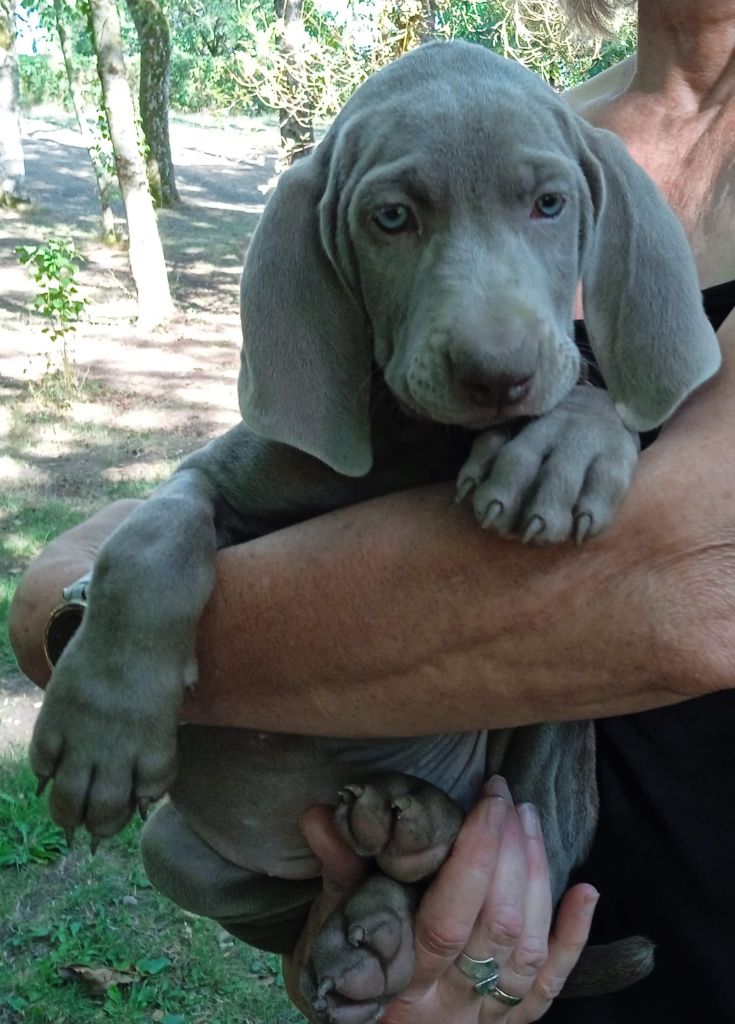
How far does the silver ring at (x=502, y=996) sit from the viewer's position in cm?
204

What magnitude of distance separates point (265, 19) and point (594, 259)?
377 inches

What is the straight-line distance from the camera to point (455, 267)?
1.68m

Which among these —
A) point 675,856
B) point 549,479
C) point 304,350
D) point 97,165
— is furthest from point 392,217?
point 97,165

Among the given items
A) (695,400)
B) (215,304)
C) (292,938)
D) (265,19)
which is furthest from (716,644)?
(215,304)

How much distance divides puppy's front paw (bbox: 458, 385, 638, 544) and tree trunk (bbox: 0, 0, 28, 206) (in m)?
16.4

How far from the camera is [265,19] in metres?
10.5

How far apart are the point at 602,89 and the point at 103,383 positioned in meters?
6.70

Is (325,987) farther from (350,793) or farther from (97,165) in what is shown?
(97,165)

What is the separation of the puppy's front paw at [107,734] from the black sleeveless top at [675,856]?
831 millimetres

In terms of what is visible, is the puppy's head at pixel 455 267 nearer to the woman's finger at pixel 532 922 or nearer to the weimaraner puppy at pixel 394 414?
the weimaraner puppy at pixel 394 414

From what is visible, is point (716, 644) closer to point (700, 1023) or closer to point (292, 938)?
point (700, 1023)

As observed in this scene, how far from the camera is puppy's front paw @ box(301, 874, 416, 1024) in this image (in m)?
1.94

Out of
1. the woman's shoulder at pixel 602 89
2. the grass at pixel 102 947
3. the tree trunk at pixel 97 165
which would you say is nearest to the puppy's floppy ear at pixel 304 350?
the woman's shoulder at pixel 602 89

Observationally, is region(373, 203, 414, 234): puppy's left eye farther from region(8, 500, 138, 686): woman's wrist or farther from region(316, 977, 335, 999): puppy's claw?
region(316, 977, 335, 999): puppy's claw
